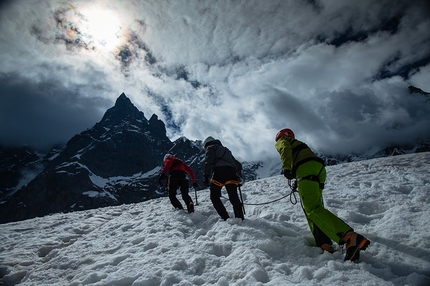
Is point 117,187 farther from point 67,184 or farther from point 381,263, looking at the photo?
point 381,263

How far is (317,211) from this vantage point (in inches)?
151

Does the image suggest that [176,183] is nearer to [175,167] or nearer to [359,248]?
[175,167]

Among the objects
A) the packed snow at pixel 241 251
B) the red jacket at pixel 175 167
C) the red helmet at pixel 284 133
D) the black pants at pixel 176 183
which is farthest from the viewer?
the red jacket at pixel 175 167

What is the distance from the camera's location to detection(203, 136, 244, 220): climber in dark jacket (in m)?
5.93

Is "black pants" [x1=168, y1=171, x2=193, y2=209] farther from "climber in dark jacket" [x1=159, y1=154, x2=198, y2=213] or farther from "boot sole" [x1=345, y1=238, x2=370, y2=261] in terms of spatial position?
"boot sole" [x1=345, y1=238, x2=370, y2=261]

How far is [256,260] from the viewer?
3.46m

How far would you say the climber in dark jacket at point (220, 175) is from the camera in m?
5.93

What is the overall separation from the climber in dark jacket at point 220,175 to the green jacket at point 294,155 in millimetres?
1829

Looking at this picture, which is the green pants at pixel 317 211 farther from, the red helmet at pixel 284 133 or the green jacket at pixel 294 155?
the red helmet at pixel 284 133

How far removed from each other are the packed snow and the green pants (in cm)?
32

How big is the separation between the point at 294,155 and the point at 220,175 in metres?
2.25

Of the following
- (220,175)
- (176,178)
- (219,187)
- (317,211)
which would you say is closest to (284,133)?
(317,211)

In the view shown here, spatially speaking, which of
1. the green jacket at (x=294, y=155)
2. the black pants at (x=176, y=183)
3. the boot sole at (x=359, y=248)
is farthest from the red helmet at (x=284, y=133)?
the black pants at (x=176, y=183)

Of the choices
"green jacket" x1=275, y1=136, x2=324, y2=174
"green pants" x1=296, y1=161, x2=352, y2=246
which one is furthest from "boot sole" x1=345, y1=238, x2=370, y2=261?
"green jacket" x1=275, y1=136, x2=324, y2=174
